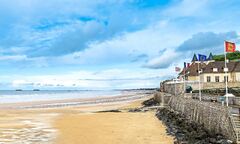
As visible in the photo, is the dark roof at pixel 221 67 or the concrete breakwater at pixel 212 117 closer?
the concrete breakwater at pixel 212 117

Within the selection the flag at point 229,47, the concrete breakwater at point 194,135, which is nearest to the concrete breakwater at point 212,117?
the concrete breakwater at point 194,135

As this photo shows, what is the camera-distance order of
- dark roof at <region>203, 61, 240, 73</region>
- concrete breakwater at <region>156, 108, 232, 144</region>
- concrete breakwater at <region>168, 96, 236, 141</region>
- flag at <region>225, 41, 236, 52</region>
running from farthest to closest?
dark roof at <region>203, 61, 240, 73</region>
flag at <region>225, 41, 236, 52</region>
concrete breakwater at <region>156, 108, 232, 144</region>
concrete breakwater at <region>168, 96, 236, 141</region>

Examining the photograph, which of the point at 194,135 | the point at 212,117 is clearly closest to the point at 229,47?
the point at 212,117

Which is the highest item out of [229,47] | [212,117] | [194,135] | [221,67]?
[221,67]

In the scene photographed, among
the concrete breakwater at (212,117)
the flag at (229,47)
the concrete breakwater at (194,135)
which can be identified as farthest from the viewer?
the flag at (229,47)

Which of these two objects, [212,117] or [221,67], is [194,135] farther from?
[221,67]

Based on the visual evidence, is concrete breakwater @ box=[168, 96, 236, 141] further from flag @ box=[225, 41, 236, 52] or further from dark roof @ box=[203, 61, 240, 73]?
dark roof @ box=[203, 61, 240, 73]

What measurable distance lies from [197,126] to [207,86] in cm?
5076

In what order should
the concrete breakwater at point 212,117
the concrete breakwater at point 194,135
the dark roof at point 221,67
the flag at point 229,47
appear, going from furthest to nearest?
1. the dark roof at point 221,67
2. the flag at point 229,47
3. the concrete breakwater at point 194,135
4. the concrete breakwater at point 212,117

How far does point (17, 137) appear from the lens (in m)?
22.2

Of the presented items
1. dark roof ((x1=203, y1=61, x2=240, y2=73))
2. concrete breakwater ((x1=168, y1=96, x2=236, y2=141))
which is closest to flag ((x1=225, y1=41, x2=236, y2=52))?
concrete breakwater ((x1=168, y1=96, x2=236, y2=141))

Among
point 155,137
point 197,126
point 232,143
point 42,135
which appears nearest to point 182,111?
point 197,126

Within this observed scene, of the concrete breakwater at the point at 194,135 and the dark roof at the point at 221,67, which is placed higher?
the dark roof at the point at 221,67

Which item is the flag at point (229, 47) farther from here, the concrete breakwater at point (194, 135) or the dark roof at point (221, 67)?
the dark roof at point (221, 67)
